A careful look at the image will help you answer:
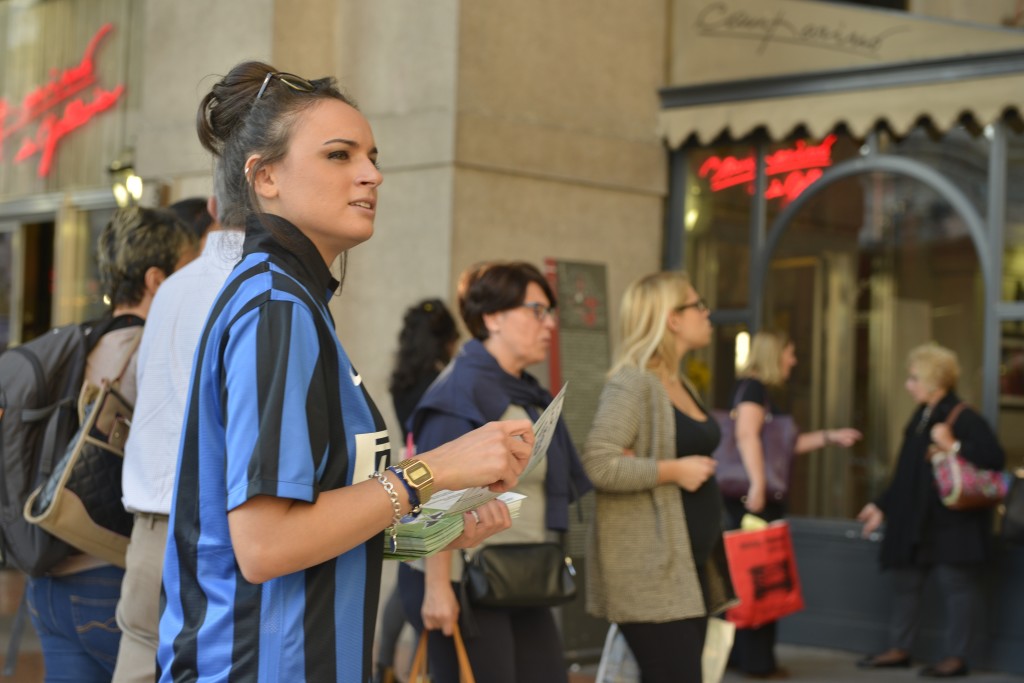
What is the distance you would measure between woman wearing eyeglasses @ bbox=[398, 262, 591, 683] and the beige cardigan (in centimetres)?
14

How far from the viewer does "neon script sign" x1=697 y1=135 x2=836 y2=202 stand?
8203 mm

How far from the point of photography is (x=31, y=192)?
33.4ft

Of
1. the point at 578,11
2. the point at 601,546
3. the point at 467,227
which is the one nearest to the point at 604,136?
the point at 578,11

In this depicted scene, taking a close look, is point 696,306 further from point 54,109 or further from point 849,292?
point 54,109

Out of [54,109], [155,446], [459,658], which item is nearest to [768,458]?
[459,658]

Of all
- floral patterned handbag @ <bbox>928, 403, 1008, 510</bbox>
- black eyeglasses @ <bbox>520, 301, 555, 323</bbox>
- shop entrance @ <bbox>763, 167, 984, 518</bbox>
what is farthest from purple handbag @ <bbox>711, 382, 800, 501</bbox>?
black eyeglasses @ <bbox>520, 301, 555, 323</bbox>

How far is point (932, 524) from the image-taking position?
720 centimetres

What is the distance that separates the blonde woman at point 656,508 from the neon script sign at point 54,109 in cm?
622

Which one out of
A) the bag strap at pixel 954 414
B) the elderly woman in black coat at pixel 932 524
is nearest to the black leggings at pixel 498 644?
the elderly woman in black coat at pixel 932 524

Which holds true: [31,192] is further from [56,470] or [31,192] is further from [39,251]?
[56,470]

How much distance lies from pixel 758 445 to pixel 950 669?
1.61 metres

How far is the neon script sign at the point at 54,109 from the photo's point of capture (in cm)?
968

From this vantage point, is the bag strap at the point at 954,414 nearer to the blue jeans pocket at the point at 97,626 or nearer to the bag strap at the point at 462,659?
the bag strap at the point at 462,659

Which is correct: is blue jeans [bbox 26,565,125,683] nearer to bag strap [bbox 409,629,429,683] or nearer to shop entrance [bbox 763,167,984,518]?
bag strap [bbox 409,629,429,683]
